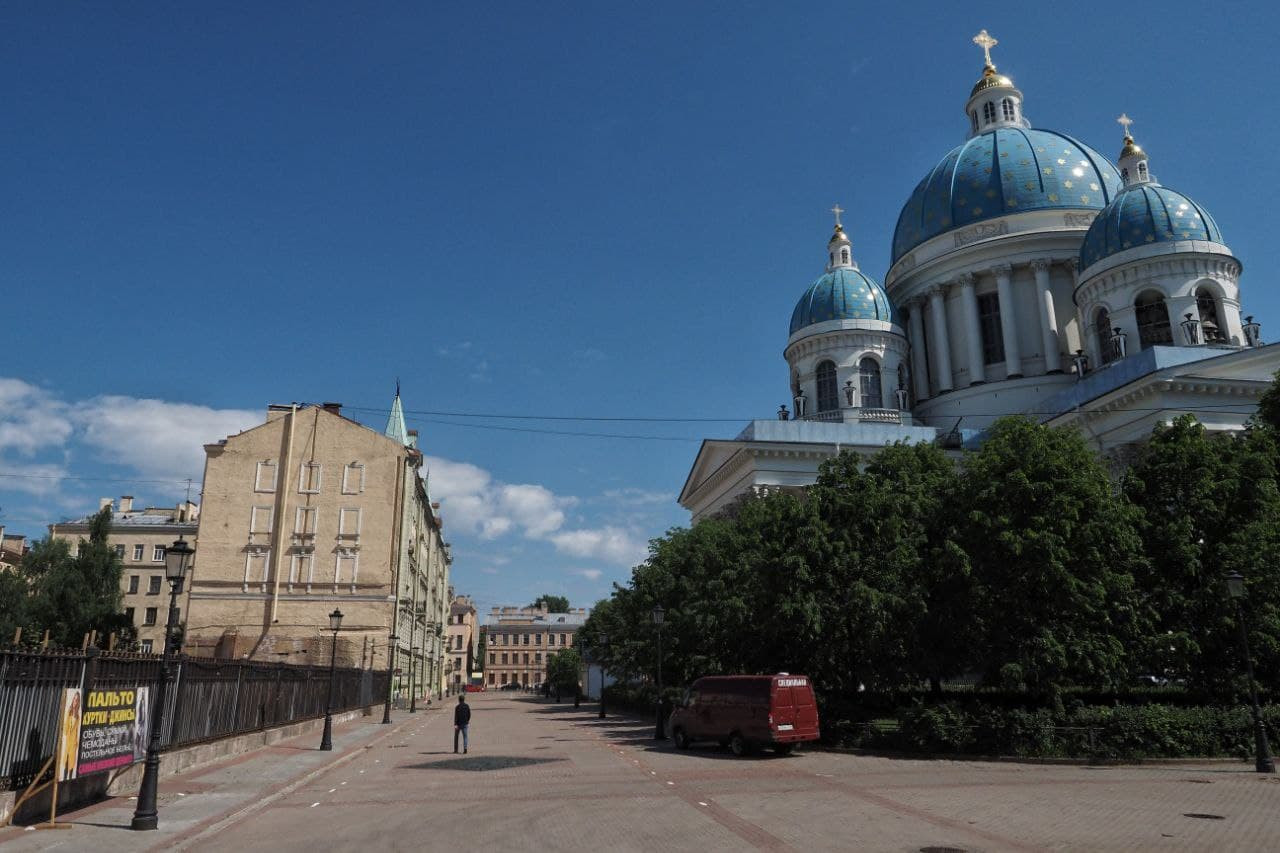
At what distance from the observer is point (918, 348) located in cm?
6022

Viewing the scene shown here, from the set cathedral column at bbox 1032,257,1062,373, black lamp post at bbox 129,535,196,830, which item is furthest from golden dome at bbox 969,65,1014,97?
black lamp post at bbox 129,535,196,830

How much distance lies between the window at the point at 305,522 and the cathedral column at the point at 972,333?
3971 centimetres

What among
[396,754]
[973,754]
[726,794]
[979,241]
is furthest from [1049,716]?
[979,241]

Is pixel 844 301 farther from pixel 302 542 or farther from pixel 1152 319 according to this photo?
pixel 302 542

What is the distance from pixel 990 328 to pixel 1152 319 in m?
10.8

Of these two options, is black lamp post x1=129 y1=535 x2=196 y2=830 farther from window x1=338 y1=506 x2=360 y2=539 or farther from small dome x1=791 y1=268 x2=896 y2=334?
small dome x1=791 y1=268 x2=896 y2=334

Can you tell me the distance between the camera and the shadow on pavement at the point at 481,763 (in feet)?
68.6

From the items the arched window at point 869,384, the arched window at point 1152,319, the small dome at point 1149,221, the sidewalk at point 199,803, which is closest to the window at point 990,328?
the arched window at point 869,384

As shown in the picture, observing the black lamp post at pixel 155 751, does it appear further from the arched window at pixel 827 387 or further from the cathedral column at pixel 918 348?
the cathedral column at pixel 918 348

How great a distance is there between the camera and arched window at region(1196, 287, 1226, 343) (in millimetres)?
45094

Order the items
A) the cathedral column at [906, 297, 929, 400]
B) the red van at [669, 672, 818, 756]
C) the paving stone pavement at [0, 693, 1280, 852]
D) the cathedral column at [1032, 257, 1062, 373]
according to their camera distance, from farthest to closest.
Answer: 1. the cathedral column at [906, 297, 929, 400]
2. the cathedral column at [1032, 257, 1062, 373]
3. the red van at [669, 672, 818, 756]
4. the paving stone pavement at [0, 693, 1280, 852]

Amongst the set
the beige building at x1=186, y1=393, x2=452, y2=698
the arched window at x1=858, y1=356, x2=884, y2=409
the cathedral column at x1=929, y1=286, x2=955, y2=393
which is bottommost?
the beige building at x1=186, y1=393, x2=452, y2=698

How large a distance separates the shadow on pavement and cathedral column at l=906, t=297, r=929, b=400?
143ft

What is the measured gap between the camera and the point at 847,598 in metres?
24.7
